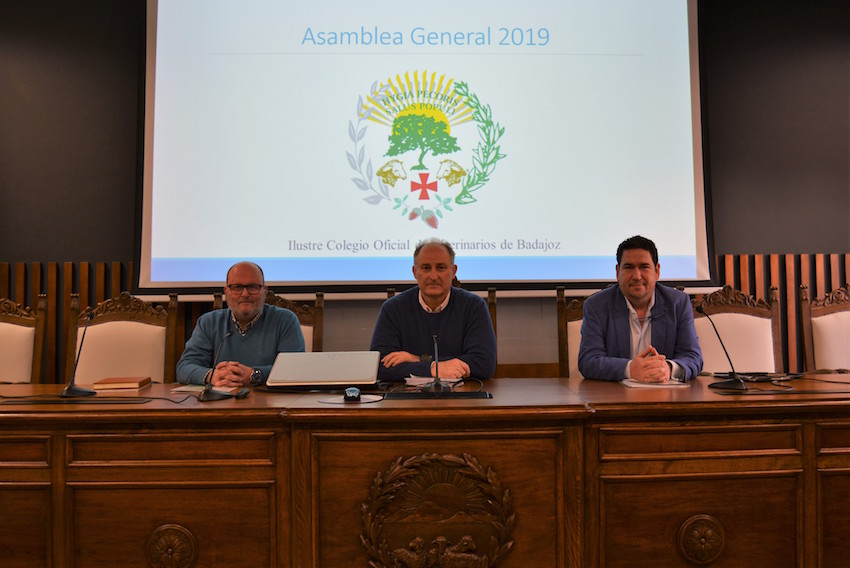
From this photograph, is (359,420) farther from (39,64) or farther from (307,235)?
(39,64)

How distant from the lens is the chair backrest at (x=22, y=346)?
296 centimetres

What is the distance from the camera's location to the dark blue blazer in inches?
104

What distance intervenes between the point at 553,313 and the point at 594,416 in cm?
215

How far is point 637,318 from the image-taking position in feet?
8.98

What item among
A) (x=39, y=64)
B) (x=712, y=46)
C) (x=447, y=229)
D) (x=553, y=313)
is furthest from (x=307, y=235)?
(x=712, y=46)

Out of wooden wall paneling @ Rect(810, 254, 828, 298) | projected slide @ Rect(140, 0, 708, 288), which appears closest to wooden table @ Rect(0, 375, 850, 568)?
projected slide @ Rect(140, 0, 708, 288)

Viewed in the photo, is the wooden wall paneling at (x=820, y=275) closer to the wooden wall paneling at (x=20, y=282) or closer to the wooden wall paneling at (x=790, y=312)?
the wooden wall paneling at (x=790, y=312)

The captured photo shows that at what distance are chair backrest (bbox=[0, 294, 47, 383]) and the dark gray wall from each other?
911mm

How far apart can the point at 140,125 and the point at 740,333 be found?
348 centimetres

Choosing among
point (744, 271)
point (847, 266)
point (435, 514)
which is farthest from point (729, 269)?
point (435, 514)

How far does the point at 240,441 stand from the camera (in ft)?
6.04

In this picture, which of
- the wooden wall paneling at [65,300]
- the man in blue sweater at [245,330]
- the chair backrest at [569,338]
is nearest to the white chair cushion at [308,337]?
the man in blue sweater at [245,330]

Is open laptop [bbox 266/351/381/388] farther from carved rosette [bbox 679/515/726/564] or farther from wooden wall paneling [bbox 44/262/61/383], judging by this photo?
wooden wall paneling [bbox 44/262/61/383]

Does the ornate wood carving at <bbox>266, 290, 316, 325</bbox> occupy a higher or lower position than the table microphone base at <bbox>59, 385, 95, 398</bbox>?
higher
